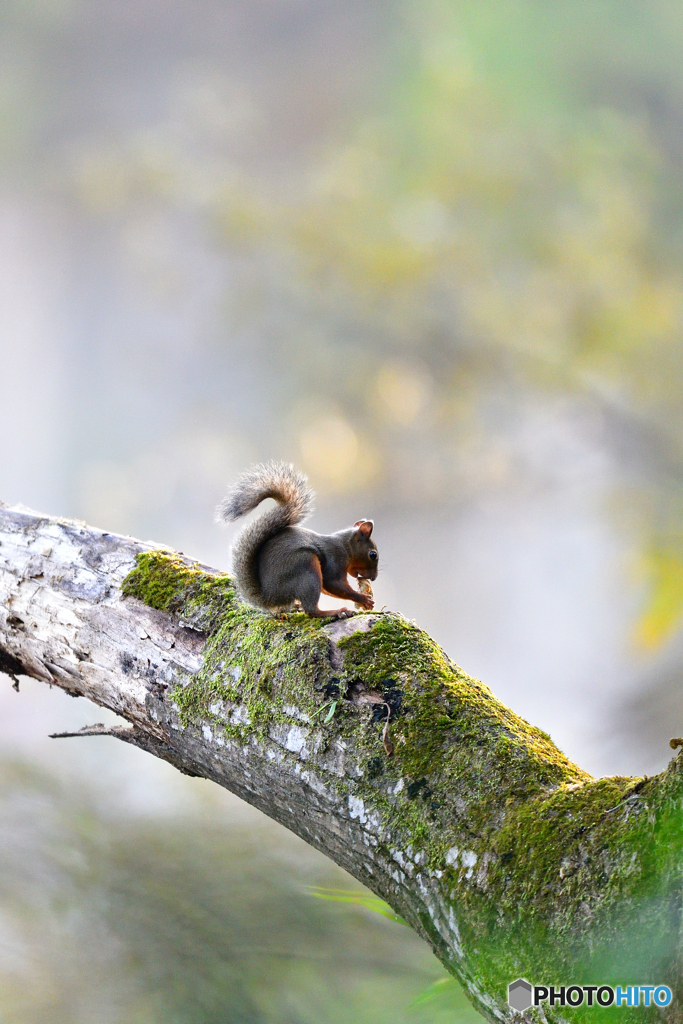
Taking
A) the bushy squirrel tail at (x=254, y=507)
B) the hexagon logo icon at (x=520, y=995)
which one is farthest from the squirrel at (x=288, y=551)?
the hexagon logo icon at (x=520, y=995)

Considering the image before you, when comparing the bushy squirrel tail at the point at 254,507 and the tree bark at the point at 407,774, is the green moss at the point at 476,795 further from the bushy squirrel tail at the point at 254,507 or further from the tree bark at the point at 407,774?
the bushy squirrel tail at the point at 254,507

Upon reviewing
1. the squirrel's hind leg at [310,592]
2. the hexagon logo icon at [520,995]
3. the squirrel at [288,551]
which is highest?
the squirrel at [288,551]

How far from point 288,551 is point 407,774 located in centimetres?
70

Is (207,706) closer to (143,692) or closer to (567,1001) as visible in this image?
(143,692)

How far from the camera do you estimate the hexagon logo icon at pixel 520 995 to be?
4.00ft

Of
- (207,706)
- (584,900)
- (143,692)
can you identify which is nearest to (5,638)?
(143,692)

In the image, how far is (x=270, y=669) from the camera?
1.70 m

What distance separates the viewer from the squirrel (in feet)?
6.29

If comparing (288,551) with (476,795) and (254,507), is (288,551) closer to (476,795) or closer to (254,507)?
(254,507)

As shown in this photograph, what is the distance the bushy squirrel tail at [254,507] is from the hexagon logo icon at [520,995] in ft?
3.24

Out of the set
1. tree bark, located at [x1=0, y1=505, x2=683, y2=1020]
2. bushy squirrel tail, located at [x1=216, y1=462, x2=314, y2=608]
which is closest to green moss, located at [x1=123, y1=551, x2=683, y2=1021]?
tree bark, located at [x1=0, y1=505, x2=683, y2=1020]

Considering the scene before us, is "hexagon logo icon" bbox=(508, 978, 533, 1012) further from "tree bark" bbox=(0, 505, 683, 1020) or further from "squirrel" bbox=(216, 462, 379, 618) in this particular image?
"squirrel" bbox=(216, 462, 379, 618)

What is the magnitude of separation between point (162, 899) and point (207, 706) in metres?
2.33

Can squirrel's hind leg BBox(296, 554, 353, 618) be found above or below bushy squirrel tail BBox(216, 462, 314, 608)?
below
